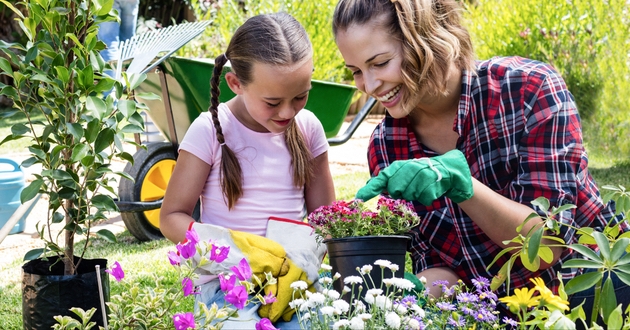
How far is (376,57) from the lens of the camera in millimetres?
1559

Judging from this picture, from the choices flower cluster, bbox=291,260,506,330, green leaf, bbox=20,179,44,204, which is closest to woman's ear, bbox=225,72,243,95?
green leaf, bbox=20,179,44,204

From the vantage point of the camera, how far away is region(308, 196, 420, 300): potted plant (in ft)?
4.12

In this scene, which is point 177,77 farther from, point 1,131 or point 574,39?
point 1,131

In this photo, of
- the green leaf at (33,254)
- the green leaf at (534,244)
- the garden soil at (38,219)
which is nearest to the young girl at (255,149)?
the green leaf at (33,254)

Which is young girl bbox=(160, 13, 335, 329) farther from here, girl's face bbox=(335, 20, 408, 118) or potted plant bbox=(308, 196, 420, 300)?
potted plant bbox=(308, 196, 420, 300)

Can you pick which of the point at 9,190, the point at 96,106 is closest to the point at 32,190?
the point at 96,106

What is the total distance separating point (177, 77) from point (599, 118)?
3288 mm

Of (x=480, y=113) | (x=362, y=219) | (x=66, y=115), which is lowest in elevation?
(x=362, y=219)

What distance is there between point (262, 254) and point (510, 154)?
621 mm

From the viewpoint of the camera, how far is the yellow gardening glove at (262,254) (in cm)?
147

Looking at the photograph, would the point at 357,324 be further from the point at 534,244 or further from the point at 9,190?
the point at 9,190

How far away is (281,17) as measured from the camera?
1.89 meters

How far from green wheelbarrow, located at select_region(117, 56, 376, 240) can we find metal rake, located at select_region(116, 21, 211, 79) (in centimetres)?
27

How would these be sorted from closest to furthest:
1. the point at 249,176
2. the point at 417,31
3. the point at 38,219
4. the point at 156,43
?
the point at 417,31, the point at 249,176, the point at 156,43, the point at 38,219
